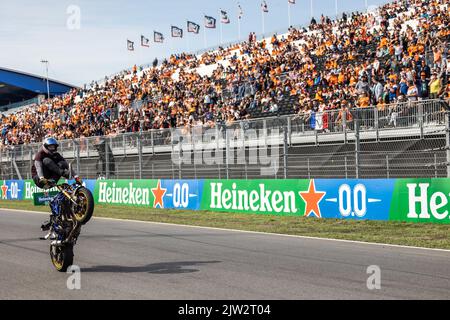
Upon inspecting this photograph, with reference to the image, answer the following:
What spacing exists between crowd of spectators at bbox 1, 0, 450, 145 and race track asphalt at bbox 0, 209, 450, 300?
685 cm

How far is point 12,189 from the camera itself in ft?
104

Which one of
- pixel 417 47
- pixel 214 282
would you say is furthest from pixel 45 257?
pixel 417 47

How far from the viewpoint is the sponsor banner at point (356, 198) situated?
581 inches

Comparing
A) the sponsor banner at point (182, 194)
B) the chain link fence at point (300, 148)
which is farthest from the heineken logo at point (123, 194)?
the sponsor banner at point (182, 194)

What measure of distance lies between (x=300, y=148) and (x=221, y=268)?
998 cm

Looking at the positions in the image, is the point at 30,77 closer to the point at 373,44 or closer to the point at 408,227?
the point at 373,44

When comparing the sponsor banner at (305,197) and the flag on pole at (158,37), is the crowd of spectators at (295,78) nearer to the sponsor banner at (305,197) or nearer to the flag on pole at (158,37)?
the sponsor banner at (305,197)

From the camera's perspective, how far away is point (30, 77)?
261 feet

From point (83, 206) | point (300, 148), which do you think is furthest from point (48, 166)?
point (300, 148)

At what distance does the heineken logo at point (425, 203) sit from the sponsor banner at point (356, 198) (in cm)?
62

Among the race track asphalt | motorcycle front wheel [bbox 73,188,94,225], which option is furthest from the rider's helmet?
the race track asphalt

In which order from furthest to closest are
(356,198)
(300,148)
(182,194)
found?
(182,194), (300,148), (356,198)

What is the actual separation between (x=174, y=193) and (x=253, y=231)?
736 centimetres

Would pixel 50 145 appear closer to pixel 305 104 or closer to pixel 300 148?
pixel 300 148
